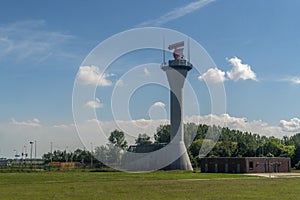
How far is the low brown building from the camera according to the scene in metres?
95.1

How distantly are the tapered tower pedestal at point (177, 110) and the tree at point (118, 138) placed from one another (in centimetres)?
7023

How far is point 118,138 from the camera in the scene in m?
176

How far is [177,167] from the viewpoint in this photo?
10200 centimetres

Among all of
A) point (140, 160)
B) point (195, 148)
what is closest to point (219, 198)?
point (140, 160)

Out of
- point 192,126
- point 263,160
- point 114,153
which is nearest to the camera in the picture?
point 263,160

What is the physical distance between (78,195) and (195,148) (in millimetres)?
111079

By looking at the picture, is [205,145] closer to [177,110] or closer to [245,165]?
[177,110]

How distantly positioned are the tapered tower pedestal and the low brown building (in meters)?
5.53

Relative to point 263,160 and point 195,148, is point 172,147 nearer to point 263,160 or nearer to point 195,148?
point 263,160

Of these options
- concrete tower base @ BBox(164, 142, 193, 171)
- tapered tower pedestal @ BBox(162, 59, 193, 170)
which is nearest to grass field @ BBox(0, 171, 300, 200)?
concrete tower base @ BBox(164, 142, 193, 171)

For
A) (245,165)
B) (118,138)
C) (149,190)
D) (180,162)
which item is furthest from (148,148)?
(149,190)

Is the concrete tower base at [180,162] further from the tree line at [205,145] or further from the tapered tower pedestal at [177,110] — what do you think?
the tree line at [205,145]

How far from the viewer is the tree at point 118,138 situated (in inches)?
6809

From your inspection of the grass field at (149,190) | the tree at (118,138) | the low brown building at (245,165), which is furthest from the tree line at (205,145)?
the grass field at (149,190)
